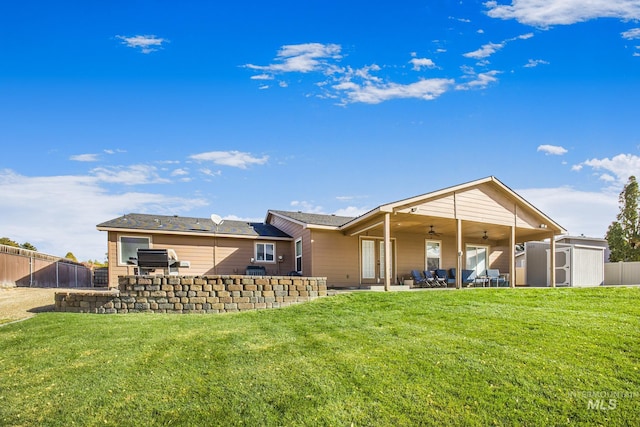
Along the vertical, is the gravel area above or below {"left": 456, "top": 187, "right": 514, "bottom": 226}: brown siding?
below

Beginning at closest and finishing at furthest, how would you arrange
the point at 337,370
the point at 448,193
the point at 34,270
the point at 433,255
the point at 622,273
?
the point at 337,370
the point at 448,193
the point at 34,270
the point at 433,255
the point at 622,273

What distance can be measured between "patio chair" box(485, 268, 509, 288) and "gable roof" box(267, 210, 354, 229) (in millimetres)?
6131

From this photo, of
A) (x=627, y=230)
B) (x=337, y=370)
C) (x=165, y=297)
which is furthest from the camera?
(x=627, y=230)

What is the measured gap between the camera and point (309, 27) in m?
12.3

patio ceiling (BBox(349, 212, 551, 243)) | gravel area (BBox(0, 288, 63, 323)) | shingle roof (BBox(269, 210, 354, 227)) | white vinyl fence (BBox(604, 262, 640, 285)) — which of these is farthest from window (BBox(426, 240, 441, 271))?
gravel area (BBox(0, 288, 63, 323))

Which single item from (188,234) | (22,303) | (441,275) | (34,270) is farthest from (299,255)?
(34,270)

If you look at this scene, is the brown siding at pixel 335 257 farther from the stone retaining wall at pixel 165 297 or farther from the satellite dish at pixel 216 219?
the stone retaining wall at pixel 165 297

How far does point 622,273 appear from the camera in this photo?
840 inches

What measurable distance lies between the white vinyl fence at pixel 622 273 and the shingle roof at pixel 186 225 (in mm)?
16908

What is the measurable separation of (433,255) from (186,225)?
438 inches

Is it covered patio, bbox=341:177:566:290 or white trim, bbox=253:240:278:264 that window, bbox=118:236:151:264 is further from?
covered patio, bbox=341:177:566:290

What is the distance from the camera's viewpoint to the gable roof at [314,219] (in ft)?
53.8

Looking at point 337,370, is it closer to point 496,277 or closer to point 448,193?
point 448,193

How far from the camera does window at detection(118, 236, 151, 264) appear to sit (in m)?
16.4
